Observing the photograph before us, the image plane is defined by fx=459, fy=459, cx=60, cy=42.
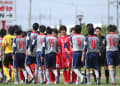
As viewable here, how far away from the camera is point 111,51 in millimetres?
17672

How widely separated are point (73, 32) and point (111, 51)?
6.38ft

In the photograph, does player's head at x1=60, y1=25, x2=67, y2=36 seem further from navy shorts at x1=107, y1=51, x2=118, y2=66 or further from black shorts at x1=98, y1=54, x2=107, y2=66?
navy shorts at x1=107, y1=51, x2=118, y2=66

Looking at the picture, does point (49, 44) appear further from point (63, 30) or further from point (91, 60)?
point (91, 60)

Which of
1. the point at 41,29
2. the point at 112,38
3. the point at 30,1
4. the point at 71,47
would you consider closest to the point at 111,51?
the point at 112,38

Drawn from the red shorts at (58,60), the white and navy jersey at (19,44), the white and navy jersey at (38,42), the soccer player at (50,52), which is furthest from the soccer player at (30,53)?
the red shorts at (58,60)

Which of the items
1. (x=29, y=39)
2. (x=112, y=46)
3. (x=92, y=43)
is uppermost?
(x=29, y=39)

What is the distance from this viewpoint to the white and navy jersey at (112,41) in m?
17.6

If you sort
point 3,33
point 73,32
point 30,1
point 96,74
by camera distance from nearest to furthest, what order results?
point 96,74 → point 73,32 → point 3,33 → point 30,1

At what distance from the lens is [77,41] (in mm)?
17719

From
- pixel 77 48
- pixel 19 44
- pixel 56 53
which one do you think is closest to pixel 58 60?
pixel 56 53

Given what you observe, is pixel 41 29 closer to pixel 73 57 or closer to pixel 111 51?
pixel 73 57

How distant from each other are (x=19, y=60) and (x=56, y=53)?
5.36 feet

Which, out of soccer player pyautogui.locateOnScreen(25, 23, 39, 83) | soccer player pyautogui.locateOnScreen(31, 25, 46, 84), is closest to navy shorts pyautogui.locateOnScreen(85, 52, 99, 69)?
soccer player pyautogui.locateOnScreen(31, 25, 46, 84)

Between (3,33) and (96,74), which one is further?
(3,33)
